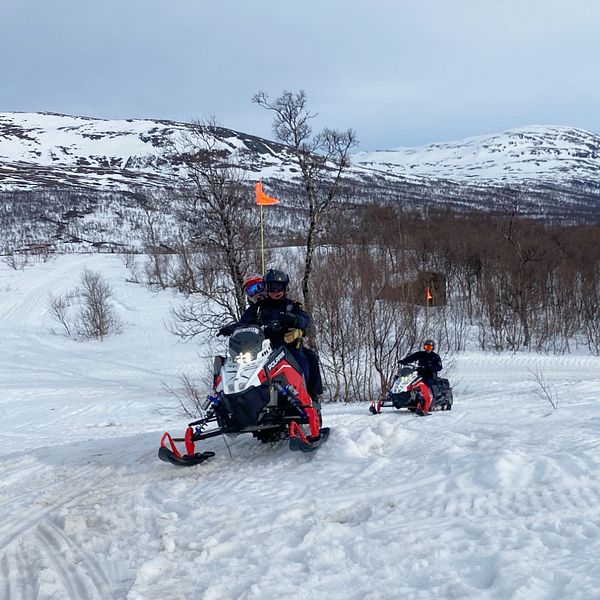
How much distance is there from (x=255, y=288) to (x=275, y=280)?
24 centimetres

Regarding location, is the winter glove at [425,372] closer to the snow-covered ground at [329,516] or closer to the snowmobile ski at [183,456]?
the snow-covered ground at [329,516]

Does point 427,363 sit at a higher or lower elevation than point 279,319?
lower

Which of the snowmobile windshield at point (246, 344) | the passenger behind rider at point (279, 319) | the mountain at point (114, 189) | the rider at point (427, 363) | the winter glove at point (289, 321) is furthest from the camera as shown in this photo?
the mountain at point (114, 189)

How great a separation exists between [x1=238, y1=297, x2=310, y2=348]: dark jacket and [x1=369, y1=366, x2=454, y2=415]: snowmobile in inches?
195

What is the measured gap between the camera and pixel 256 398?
203 inches

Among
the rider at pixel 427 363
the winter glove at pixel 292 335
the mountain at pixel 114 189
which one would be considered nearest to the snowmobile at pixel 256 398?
the winter glove at pixel 292 335

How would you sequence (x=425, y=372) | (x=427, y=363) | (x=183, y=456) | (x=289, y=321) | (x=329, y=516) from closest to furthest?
(x=329, y=516), (x=183, y=456), (x=289, y=321), (x=425, y=372), (x=427, y=363)

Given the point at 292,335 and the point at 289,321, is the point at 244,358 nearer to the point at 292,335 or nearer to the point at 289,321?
the point at 292,335

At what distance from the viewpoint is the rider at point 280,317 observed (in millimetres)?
5965

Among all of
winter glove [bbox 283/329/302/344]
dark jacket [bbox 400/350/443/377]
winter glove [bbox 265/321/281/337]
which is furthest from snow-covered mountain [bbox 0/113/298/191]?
winter glove [bbox 283/329/302/344]

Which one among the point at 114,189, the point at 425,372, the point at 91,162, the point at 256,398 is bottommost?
the point at 425,372

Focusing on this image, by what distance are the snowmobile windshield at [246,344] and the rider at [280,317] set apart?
16.5 inches

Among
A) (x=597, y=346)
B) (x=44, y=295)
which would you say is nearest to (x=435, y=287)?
(x=597, y=346)

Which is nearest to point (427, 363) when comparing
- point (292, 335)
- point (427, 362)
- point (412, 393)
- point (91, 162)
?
point (427, 362)
